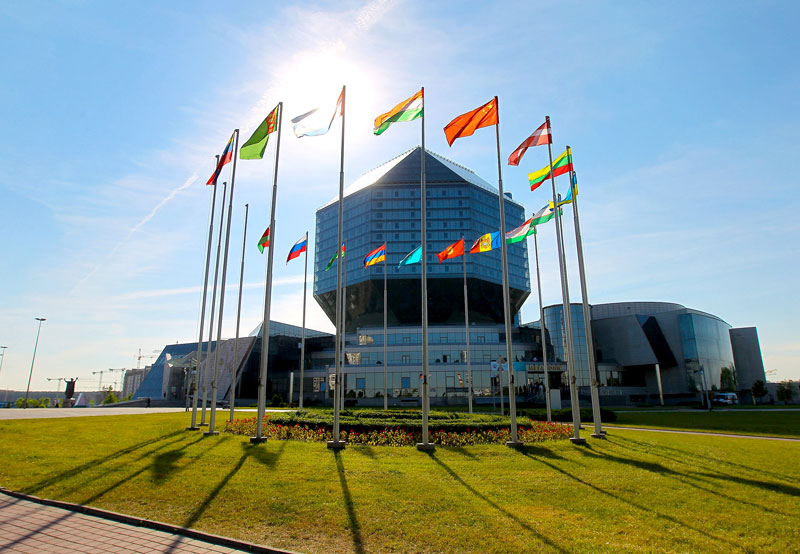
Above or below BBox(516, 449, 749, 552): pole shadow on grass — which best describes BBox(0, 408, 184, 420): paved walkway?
above

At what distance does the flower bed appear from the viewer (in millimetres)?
20141

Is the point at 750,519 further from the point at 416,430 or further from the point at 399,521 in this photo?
the point at 416,430

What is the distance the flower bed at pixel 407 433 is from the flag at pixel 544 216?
1024cm

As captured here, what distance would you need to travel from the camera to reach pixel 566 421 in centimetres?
3569

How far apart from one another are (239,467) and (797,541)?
1288cm

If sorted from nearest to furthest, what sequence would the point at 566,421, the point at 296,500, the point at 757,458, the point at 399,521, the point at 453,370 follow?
1. the point at 399,521
2. the point at 296,500
3. the point at 757,458
4. the point at 566,421
5. the point at 453,370

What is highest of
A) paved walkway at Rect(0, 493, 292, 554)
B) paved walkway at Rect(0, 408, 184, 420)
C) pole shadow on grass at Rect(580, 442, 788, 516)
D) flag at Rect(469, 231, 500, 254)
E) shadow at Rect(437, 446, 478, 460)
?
flag at Rect(469, 231, 500, 254)

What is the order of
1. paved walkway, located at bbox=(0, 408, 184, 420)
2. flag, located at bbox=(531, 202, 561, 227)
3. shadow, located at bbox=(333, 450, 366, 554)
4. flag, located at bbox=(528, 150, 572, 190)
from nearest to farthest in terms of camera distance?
shadow, located at bbox=(333, 450, 366, 554) → flag, located at bbox=(528, 150, 572, 190) → flag, located at bbox=(531, 202, 561, 227) → paved walkway, located at bbox=(0, 408, 184, 420)

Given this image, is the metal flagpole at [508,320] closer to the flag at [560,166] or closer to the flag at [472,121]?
the flag at [472,121]

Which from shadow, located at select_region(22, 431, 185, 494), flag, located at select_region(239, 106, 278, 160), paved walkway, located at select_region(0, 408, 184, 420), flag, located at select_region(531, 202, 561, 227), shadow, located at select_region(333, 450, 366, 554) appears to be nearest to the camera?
shadow, located at select_region(333, 450, 366, 554)

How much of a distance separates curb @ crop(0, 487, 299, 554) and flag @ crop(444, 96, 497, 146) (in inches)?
647

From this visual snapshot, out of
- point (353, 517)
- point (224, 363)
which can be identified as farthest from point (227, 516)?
point (224, 363)

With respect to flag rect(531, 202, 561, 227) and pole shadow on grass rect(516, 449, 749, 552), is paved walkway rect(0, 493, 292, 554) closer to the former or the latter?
pole shadow on grass rect(516, 449, 749, 552)

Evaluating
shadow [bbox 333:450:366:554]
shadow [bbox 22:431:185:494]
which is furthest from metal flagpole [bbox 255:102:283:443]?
shadow [bbox 333:450:366:554]
